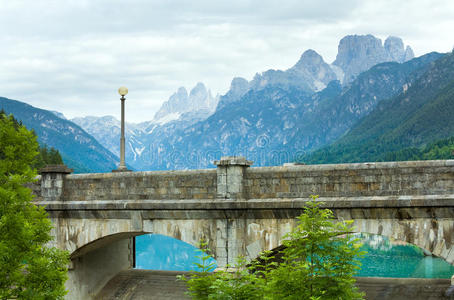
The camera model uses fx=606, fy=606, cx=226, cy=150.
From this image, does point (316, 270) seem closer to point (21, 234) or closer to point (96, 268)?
point (21, 234)

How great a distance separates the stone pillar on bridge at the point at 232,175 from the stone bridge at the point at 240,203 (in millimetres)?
29

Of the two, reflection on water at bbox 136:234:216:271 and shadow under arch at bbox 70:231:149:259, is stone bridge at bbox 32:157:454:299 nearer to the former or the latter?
shadow under arch at bbox 70:231:149:259

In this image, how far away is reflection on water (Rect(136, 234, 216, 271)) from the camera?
5255 cm

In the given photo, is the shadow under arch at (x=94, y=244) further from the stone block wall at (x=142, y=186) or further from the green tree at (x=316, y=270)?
the green tree at (x=316, y=270)

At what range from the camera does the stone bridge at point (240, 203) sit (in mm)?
15875

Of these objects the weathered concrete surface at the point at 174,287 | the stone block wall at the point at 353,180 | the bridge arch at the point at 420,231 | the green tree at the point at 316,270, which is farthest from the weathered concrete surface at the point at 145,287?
the green tree at the point at 316,270

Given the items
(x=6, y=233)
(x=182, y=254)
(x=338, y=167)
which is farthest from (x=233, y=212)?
(x=182, y=254)

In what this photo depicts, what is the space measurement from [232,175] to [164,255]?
147 ft

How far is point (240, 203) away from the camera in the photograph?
1766 centimetres

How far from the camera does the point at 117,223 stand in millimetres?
19984

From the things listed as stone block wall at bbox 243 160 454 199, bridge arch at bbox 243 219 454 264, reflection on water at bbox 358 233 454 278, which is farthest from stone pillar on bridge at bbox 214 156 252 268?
reflection on water at bbox 358 233 454 278

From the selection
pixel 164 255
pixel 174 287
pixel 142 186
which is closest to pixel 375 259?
pixel 164 255

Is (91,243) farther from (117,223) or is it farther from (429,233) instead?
(429,233)

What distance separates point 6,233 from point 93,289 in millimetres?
9898
